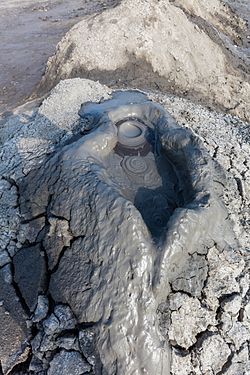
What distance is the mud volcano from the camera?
2.07 meters

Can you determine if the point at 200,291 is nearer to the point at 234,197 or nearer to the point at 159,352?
the point at 159,352

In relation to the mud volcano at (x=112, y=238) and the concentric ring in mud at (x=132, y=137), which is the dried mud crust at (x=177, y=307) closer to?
the mud volcano at (x=112, y=238)

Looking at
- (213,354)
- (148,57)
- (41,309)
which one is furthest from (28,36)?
(213,354)

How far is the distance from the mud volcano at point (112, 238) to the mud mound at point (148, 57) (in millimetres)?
2598

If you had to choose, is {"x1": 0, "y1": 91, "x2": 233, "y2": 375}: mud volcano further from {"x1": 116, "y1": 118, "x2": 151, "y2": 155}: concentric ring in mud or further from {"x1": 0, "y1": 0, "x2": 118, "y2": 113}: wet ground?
{"x1": 0, "y1": 0, "x2": 118, "y2": 113}: wet ground

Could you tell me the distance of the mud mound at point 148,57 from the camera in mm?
5590

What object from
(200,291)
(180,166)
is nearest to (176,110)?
(180,166)

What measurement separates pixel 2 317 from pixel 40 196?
0.80 m

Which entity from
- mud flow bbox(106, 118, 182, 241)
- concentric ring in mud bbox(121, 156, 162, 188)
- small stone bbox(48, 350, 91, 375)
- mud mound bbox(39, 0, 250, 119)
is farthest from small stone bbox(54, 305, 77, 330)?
mud mound bbox(39, 0, 250, 119)

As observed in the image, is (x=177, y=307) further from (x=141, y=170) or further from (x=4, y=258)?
(x=4, y=258)

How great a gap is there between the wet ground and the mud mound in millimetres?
1668

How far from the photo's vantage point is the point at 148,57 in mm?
5707

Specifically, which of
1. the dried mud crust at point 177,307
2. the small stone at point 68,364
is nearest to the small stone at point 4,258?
the dried mud crust at point 177,307

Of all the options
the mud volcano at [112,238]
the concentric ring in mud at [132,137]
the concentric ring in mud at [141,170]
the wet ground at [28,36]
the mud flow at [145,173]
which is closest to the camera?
the mud volcano at [112,238]
